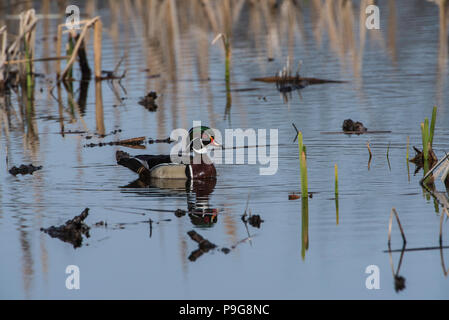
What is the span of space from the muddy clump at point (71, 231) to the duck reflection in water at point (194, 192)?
955 millimetres

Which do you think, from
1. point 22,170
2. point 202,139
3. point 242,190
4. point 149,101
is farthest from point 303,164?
point 149,101

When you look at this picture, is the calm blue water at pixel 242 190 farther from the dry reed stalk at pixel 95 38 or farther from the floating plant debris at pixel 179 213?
the dry reed stalk at pixel 95 38

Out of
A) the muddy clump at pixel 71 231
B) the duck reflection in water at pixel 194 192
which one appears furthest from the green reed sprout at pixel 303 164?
the muddy clump at pixel 71 231

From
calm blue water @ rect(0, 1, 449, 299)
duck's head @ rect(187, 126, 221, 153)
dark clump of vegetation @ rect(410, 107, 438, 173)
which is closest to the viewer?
calm blue water @ rect(0, 1, 449, 299)

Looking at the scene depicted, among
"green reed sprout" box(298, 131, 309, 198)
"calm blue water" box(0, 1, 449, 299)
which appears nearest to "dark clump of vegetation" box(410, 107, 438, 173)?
"calm blue water" box(0, 1, 449, 299)

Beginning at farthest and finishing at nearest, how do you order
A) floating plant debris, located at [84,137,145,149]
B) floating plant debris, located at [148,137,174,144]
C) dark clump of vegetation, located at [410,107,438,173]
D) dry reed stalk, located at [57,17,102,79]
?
dry reed stalk, located at [57,17,102,79] → floating plant debris, located at [148,137,174,144] → floating plant debris, located at [84,137,145,149] → dark clump of vegetation, located at [410,107,438,173]

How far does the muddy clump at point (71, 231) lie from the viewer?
8266 mm

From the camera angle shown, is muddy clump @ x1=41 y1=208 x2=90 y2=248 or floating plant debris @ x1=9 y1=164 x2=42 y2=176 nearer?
muddy clump @ x1=41 y1=208 x2=90 y2=248

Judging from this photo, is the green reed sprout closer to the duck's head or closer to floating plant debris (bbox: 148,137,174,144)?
the duck's head

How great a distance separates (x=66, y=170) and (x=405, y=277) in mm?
5604

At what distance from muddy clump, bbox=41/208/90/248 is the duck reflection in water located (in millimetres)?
955

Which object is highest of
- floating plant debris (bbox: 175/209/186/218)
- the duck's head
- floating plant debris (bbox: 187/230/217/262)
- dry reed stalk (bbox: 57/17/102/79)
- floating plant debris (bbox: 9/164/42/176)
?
dry reed stalk (bbox: 57/17/102/79)

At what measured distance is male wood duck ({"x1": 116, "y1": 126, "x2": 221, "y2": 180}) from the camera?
1090 cm
